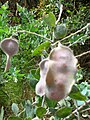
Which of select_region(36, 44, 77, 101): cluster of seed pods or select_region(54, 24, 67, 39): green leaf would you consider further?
select_region(54, 24, 67, 39): green leaf

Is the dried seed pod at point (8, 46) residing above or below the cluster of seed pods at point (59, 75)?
above

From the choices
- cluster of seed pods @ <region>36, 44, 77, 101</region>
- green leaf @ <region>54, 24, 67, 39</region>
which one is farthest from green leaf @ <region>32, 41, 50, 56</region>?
cluster of seed pods @ <region>36, 44, 77, 101</region>

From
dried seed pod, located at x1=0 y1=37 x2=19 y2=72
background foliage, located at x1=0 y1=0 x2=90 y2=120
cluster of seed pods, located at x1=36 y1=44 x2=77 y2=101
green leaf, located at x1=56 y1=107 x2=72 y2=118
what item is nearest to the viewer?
cluster of seed pods, located at x1=36 y1=44 x2=77 y2=101

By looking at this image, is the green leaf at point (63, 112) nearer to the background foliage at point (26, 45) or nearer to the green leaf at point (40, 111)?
the green leaf at point (40, 111)

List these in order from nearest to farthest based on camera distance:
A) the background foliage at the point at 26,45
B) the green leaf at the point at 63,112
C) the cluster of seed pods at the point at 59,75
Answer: the cluster of seed pods at the point at 59,75 < the green leaf at the point at 63,112 < the background foliage at the point at 26,45

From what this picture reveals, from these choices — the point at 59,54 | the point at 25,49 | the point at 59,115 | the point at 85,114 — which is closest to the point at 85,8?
the point at 25,49

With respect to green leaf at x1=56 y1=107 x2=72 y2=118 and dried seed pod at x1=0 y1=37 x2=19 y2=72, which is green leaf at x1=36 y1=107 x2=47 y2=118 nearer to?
green leaf at x1=56 y1=107 x2=72 y2=118

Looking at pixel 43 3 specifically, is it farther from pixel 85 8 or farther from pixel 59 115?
pixel 59 115

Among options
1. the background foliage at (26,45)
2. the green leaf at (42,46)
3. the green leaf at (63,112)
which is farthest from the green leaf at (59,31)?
the background foliage at (26,45)

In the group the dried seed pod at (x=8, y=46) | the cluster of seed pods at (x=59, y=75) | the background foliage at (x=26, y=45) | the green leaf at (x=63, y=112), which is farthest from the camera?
the background foliage at (x=26, y=45)

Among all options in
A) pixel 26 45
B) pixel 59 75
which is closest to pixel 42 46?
pixel 59 75

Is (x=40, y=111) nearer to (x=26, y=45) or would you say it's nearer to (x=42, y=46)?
(x=42, y=46)
